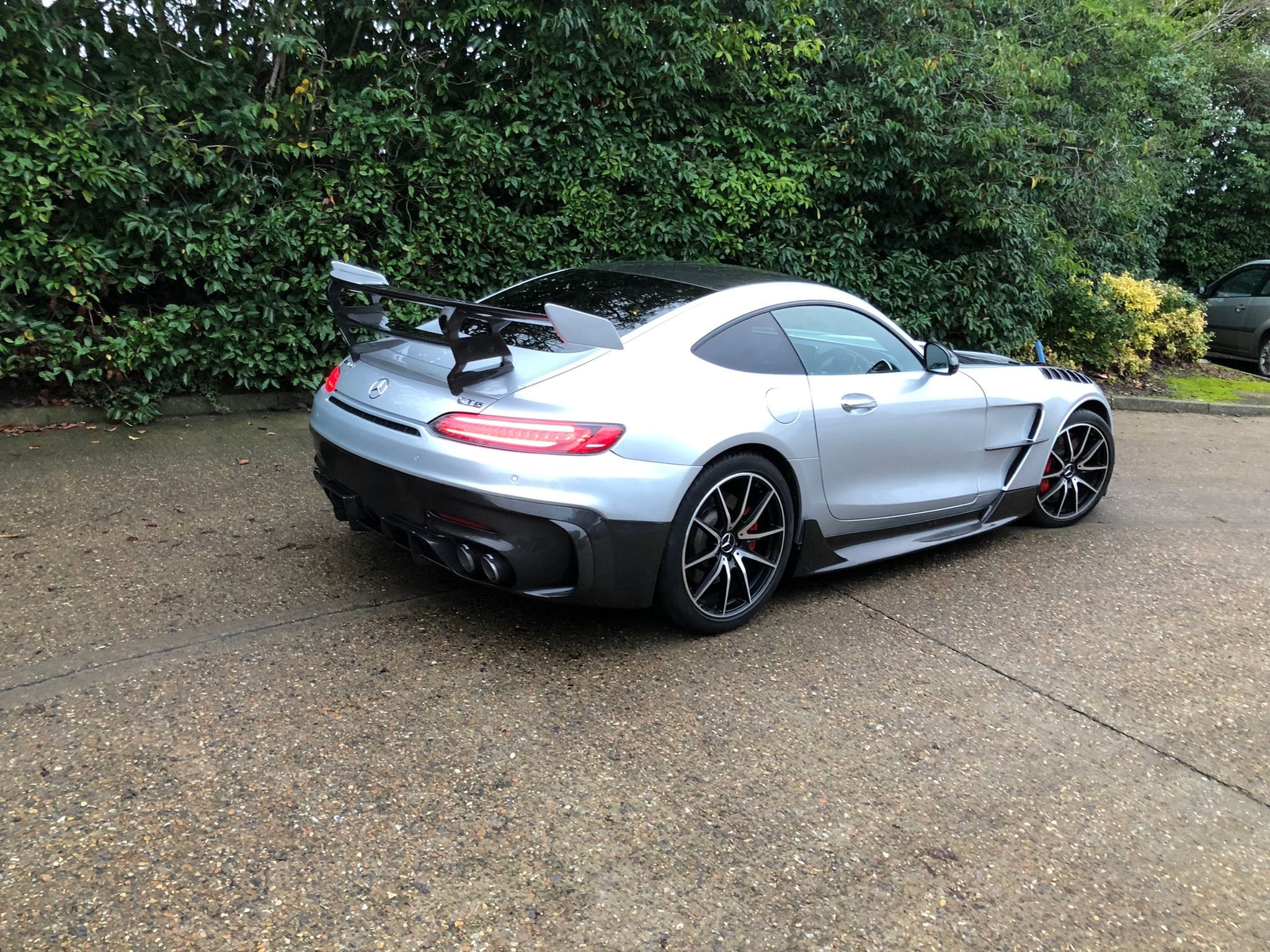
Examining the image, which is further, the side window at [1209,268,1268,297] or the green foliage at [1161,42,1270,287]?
the green foliage at [1161,42,1270,287]

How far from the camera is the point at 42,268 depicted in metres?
5.96

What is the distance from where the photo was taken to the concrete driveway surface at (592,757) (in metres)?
2.39

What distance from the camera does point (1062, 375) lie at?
5594 millimetres

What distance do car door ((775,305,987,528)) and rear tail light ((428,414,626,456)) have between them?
3.73ft

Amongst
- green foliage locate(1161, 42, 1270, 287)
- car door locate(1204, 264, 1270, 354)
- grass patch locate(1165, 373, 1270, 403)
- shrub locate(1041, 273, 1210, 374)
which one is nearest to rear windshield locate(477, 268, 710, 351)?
shrub locate(1041, 273, 1210, 374)

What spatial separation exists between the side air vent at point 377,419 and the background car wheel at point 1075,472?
144 inches

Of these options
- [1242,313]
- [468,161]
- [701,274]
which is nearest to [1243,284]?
[1242,313]

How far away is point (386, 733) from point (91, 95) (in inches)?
199

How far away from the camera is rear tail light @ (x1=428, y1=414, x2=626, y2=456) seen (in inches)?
132

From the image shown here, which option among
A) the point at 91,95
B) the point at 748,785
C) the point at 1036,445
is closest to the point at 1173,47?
the point at 1036,445

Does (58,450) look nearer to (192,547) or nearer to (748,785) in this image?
(192,547)

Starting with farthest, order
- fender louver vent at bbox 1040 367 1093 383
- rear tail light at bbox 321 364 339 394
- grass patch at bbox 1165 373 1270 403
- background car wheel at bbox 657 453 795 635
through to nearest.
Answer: grass patch at bbox 1165 373 1270 403, fender louver vent at bbox 1040 367 1093 383, rear tail light at bbox 321 364 339 394, background car wheel at bbox 657 453 795 635

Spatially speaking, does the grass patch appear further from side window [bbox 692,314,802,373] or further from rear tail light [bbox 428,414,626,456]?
rear tail light [bbox 428,414,626,456]

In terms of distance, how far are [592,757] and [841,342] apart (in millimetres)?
2305
